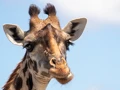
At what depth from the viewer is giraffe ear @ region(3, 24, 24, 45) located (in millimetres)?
12181

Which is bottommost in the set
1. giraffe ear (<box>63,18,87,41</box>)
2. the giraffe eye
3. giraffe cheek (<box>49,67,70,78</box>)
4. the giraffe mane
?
the giraffe mane

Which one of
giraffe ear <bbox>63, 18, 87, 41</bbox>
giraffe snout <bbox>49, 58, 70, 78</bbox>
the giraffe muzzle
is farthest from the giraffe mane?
the giraffe muzzle

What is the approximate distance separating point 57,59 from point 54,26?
73.0 inches

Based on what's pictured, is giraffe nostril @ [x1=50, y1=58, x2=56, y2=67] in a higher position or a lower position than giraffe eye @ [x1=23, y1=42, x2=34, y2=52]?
higher

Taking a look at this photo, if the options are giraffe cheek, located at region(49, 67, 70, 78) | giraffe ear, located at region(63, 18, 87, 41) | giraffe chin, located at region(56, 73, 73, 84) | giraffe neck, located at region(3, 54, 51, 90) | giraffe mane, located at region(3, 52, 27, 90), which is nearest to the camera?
giraffe cheek, located at region(49, 67, 70, 78)

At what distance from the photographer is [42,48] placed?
1121 centimetres

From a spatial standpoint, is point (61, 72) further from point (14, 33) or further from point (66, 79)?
point (14, 33)

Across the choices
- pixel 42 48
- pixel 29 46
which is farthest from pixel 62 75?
pixel 29 46

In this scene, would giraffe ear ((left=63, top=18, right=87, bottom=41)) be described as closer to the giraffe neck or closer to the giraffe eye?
the giraffe eye

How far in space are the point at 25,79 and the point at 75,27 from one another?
231 centimetres

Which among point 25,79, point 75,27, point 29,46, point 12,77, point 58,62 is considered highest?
point 58,62

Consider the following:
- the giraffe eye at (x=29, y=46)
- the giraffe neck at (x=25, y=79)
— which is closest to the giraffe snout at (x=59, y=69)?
the giraffe neck at (x=25, y=79)

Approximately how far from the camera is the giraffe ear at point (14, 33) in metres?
12.2

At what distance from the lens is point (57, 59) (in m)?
10.3
